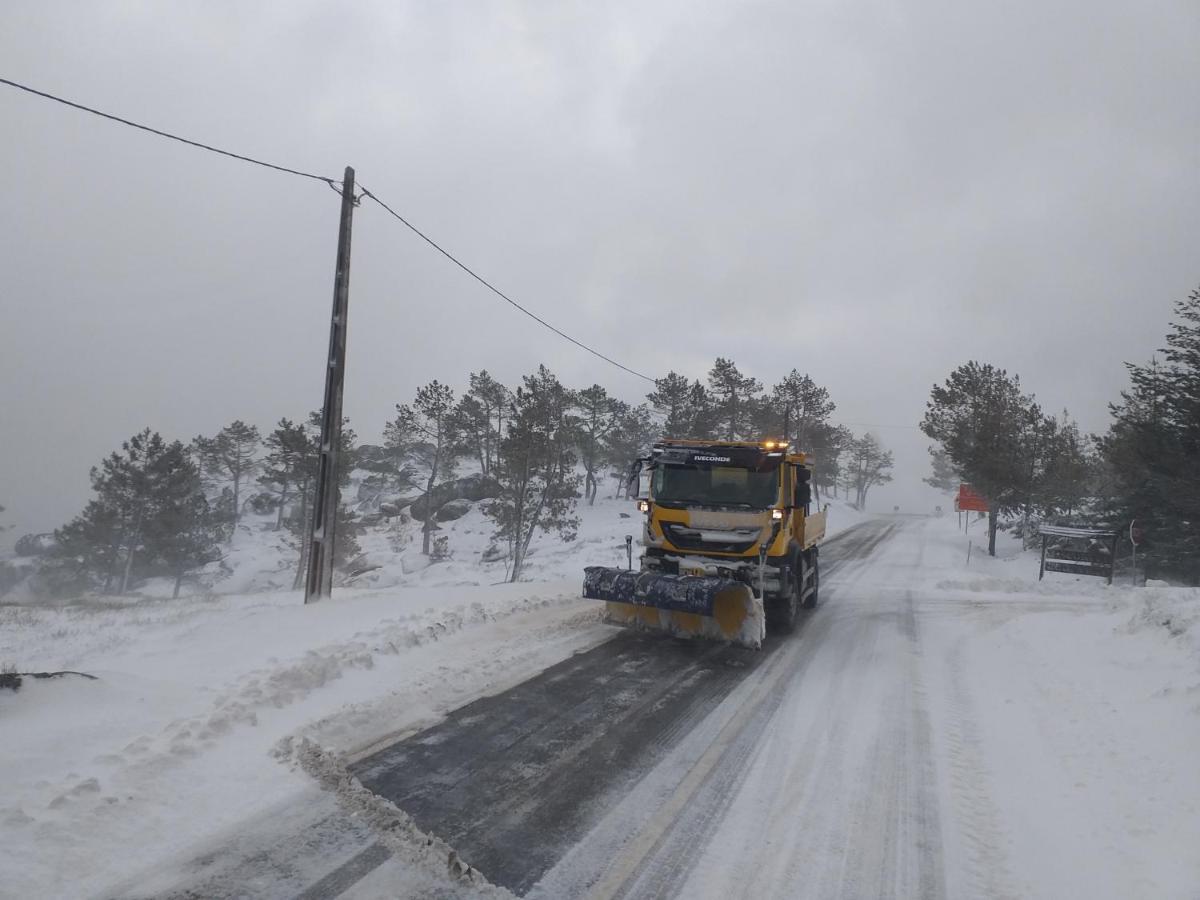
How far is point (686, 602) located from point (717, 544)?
1.44 metres

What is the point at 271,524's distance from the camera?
75.8 metres

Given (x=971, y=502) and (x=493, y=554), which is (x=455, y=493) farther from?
(x=971, y=502)

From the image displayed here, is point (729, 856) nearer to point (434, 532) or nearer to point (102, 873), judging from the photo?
point (102, 873)

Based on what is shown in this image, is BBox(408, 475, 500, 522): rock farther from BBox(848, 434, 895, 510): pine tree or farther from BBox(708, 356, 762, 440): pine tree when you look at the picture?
BBox(848, 434, 895, 510): pine tree

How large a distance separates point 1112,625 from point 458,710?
31.7 ft

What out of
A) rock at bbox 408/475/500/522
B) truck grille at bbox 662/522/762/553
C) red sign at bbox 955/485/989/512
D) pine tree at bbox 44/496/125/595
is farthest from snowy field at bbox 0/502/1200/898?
rock at bbox 408/475/500/522

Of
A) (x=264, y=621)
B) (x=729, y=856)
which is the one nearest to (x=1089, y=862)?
(x=729, y=856)

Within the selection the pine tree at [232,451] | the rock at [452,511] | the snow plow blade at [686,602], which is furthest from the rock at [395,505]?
the snow plow blade at [686,602]

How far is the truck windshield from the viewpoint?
10195 mm

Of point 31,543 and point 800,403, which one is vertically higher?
point 800,403

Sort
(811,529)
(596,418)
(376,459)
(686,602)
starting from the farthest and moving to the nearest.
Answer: (376,459) → (596,418) → (811,529) → (686,602)

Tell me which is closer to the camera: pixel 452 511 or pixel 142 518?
pixel 142 518

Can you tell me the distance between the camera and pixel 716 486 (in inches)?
411

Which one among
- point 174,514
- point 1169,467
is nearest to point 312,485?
point 174,514
